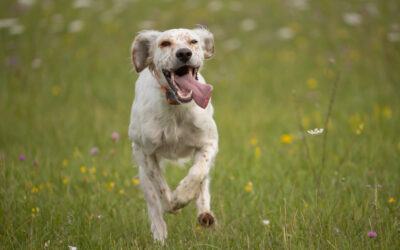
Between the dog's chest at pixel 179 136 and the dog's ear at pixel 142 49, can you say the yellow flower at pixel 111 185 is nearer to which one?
the dog's chest at pixel 179 136

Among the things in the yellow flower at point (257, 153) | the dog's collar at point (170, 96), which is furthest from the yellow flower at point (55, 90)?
the dog's collar at point (170, 96)

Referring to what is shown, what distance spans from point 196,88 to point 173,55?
29 centimetres

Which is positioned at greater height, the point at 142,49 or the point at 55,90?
the point at 142,49

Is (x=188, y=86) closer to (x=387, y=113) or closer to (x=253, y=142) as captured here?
(x=253, y=142)

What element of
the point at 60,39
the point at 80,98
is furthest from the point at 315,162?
the point at 60,39

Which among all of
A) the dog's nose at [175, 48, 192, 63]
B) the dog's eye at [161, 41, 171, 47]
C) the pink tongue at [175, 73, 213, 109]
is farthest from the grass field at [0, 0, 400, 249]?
the dog's eye at [161, 41, 171, 47]

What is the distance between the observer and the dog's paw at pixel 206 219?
3205 millimetres

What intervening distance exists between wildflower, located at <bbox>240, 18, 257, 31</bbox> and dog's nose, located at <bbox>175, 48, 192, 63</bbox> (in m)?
6.64

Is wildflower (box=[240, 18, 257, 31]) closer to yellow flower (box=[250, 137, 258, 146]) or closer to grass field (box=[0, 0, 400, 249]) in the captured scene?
grass field (box=[0, 0, 400, 249])

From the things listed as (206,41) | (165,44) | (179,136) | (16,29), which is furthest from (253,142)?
(16,29)

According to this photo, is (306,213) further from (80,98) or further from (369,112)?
(80,98)

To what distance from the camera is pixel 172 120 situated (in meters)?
3.46

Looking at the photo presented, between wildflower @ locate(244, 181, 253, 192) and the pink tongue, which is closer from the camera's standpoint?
the pink tongue

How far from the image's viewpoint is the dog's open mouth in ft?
10.0
